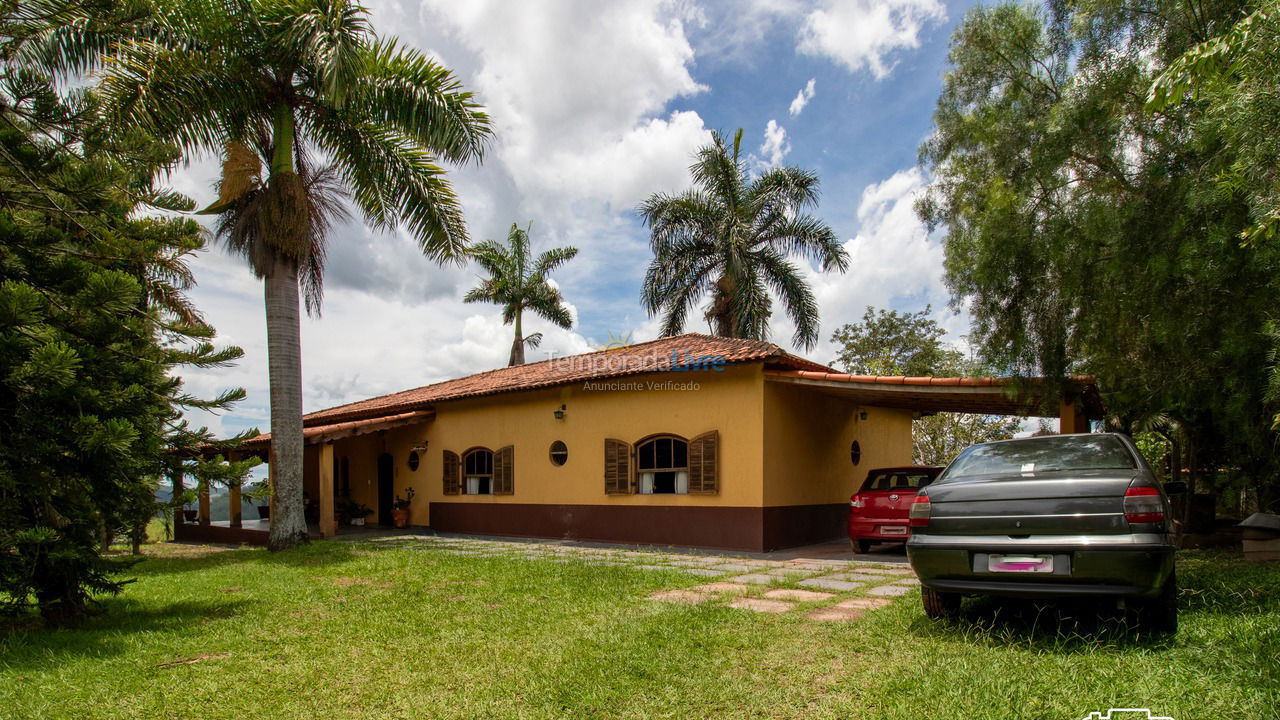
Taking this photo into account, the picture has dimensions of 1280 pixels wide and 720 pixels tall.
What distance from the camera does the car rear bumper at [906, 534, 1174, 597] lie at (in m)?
4.51

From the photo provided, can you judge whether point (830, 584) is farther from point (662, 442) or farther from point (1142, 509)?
point (662, 442)

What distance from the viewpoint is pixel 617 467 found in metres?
13.3

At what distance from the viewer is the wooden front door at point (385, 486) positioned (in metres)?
18.7

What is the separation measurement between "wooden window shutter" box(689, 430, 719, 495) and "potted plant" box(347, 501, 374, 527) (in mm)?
10684

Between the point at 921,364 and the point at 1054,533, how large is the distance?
22.1 meters

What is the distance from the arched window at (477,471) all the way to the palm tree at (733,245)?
745cm

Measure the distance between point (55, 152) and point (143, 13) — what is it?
3.26m

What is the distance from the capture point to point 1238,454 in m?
11.5

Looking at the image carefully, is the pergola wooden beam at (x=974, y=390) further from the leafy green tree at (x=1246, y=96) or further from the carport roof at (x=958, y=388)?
the leafy green tree at (x=1246, y=96)

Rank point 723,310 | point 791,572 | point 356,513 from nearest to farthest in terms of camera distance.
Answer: point 791,572 < point 356,513 < point 723,310

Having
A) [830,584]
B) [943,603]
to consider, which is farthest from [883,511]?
[943,603]

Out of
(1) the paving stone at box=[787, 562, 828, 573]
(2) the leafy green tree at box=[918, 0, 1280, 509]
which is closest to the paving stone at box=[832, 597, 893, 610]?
(1) the paving stone at box=[787, 562, 828, 573]

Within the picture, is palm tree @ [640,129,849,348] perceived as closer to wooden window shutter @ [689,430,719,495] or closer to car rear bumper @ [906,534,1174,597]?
wooden window shutter @ [689,430,719,495]

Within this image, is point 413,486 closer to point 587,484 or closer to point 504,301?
point 587,484
